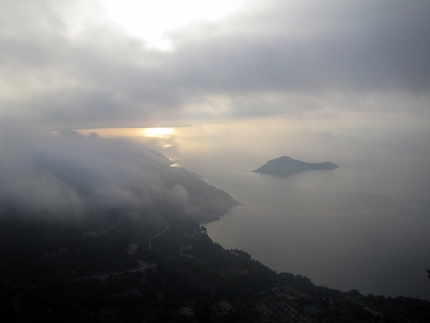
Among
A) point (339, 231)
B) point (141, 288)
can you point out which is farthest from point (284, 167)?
→ point (141, 288)

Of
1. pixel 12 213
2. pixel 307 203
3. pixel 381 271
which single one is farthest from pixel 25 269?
pixel 307 203

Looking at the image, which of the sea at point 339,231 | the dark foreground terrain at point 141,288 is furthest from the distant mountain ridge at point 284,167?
the dark foreground terrain at point 141,288

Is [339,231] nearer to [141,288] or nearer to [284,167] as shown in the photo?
[141,288]

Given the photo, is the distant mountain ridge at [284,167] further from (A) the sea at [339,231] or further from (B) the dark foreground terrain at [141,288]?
(B) the dark foreground terrain at [141,288]

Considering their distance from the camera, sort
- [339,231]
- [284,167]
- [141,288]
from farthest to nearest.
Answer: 1. [284,167]
2. [339,231]
3. [141,288]

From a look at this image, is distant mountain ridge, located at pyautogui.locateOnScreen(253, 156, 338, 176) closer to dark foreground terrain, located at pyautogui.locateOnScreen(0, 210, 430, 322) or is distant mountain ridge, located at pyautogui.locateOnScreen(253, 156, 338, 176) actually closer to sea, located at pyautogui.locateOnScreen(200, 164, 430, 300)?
sea, located at pyautogui.locateOnScreen(200, 164, 430, 300)

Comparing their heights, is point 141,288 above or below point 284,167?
below
